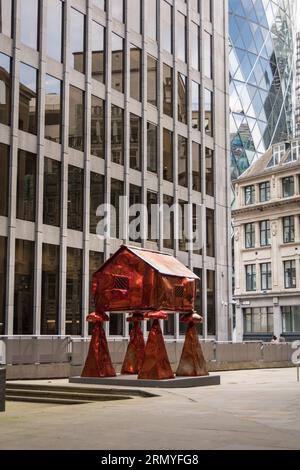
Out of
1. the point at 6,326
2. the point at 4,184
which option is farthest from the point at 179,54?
the point at 6,326

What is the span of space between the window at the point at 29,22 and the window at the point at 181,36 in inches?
535

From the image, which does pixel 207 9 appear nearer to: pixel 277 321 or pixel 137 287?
pixel 137 287

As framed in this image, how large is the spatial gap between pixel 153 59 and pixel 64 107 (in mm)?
9893

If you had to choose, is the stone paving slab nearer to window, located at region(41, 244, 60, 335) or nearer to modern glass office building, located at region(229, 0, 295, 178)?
window, located at region(41, 244, 60, 335)

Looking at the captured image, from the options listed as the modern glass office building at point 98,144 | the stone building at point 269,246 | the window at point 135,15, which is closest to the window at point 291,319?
the stone building at point 269,246

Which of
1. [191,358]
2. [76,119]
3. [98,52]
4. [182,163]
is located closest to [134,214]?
[76,119]

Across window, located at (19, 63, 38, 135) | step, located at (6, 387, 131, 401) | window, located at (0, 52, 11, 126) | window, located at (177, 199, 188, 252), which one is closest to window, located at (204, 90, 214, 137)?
window, located at (177, 199, 188, 252)

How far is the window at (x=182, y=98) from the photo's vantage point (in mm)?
44809

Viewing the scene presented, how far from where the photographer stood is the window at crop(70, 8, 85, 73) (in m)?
36.1

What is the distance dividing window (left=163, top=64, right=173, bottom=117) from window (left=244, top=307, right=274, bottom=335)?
45259mm

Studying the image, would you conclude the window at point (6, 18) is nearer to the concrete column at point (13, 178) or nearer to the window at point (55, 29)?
the concrete column at point (13, 178)

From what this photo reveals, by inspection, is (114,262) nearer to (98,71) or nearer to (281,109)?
(98,71)

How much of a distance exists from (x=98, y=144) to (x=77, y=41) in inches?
214

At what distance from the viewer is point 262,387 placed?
2253 cm
